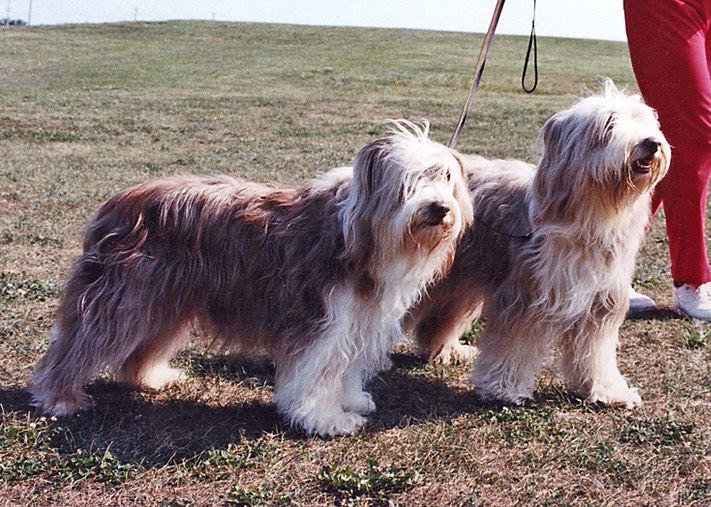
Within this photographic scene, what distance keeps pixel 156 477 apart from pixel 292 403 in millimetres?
643

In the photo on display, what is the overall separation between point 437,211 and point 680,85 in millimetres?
2074

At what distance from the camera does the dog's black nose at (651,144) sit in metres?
3.38

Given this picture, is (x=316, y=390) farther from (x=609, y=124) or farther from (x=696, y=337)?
(x=696, y=337)

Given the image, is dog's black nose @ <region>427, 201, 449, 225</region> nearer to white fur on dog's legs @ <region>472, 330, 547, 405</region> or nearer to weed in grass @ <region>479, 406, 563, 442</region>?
white fur on dog's legs @ <region>472, 330, 547, 405</region>

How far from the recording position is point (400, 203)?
3246 mm

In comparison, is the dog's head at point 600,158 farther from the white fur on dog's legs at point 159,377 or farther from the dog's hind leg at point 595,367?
the white fur on dog's legs at point 159,377

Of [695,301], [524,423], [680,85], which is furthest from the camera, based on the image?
[695,301]

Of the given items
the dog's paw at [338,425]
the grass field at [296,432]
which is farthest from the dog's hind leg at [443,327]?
the dog's paw at [338,425]

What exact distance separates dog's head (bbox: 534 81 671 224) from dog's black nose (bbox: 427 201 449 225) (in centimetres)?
62

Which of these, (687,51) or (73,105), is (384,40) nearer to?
(73,105)

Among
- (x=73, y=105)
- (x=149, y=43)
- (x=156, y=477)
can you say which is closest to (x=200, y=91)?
(x=73, y=105)

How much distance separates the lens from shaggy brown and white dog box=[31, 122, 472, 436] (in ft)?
11.1

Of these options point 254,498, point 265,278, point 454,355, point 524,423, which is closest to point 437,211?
point 265,278

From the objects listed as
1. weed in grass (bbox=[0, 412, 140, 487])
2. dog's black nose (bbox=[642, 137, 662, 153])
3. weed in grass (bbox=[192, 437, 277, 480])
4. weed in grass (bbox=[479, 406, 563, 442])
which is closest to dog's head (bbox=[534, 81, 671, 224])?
dog's black nose (bbox=[642, 137, 662, 153])
